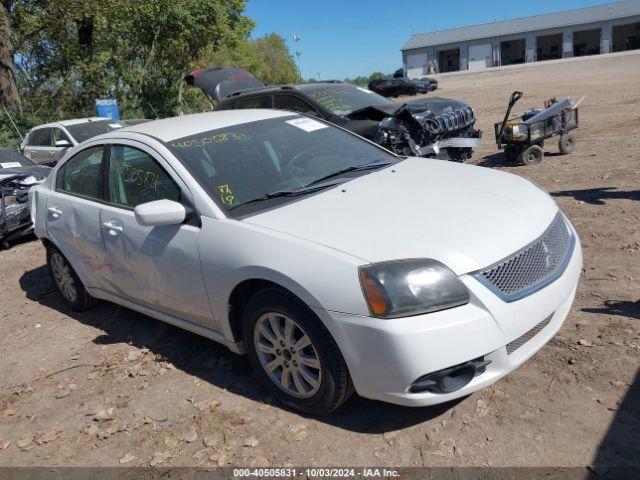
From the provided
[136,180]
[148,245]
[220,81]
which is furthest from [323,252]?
[220,81]

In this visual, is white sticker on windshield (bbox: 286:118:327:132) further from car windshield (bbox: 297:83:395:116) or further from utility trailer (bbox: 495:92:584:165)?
utility trailer (bbox: 495:92:584:165)

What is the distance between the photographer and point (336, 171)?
4.01 meters

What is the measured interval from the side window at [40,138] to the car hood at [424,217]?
34.2 feet

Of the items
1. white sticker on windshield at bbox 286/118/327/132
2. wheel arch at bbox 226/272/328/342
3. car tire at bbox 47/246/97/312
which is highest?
white sticker on windshield at bbox 286/118/327/132

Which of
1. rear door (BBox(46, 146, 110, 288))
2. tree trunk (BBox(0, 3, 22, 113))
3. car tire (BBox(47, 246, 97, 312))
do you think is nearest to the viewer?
→ rear door (BBox(46, 146, 110, 288))

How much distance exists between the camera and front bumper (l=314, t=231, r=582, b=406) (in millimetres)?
2637

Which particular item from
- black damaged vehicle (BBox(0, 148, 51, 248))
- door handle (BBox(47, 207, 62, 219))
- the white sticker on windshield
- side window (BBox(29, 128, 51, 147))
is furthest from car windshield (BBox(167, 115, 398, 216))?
side window (BBox(29, 128, 51, 147))

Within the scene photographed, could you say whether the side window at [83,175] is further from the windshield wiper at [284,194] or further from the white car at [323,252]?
the windshield wiper at [284,194]

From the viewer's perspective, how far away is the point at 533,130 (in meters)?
9.08

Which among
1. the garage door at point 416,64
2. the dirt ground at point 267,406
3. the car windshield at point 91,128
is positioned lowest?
the dirt ground at point 267,406

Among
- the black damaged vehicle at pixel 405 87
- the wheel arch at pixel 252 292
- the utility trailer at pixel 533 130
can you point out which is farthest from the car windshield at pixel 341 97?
the black damaged vehicle at pixel 405 87

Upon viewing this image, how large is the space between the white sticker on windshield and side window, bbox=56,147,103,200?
59.7 inches

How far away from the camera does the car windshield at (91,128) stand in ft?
38.5

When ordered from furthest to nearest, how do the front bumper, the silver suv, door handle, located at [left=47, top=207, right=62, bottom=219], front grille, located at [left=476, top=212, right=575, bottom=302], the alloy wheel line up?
1. the silver suv
2. door handle, located at [left=47, top=207, right=62, bottom=219]
3. the alloy wheel
4. front grille, located at [left=476, top=212, right=575, bottom=302]
5. the front bumper
